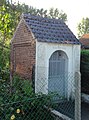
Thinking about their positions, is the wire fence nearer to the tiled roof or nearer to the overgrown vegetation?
the tiled roof

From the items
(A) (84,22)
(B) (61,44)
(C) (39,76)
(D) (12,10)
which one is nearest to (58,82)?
(C) (39,76)

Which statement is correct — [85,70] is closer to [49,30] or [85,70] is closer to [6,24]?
[49,30]

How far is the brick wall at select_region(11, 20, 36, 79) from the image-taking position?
9805 mm

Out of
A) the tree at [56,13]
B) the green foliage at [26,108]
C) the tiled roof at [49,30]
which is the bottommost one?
the green foliage at [26,108]

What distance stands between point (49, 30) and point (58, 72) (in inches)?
86.2

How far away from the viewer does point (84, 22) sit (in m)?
40.6

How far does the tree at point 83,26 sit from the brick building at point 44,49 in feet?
98.5

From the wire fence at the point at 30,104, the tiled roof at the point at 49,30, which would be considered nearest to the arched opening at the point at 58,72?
the wire fence at the point at 30,104

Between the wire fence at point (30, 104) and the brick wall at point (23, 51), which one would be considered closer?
the wire fence at point (30, 104)

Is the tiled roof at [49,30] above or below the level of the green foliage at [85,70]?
above

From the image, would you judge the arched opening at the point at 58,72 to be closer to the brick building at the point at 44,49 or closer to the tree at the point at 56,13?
the brick building at the point at 44,49

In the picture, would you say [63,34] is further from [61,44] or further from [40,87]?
[40,87]

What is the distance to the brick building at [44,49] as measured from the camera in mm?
9547

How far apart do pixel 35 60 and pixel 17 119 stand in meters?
3.46
